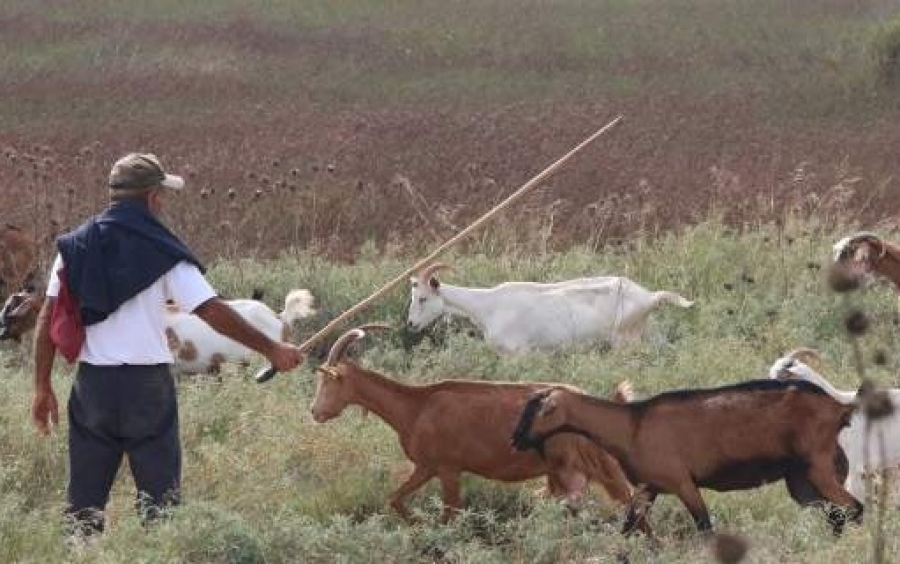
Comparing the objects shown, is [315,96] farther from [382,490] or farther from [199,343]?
[382,490]

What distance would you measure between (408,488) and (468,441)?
363 millimetres

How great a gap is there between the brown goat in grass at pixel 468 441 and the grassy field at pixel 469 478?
14 cm

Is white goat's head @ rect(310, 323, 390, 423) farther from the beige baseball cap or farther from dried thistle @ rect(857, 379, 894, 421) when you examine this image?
dried thistle @ rect(857, 379, 894, 421)

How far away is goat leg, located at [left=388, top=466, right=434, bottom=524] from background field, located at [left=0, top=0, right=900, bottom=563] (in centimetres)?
16

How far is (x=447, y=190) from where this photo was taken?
1952 cm

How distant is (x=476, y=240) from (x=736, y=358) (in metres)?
5.68

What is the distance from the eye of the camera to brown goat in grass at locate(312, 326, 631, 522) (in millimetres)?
8562

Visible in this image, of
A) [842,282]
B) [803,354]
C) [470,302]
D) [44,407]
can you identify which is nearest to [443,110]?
[470,302]

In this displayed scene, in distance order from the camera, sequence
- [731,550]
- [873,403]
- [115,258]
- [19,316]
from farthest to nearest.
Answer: [19,316] < [115,258] < [731,550] < [873,403]

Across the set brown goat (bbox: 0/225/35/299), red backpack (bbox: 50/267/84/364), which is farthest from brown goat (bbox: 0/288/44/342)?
red backpack (bbox: 50/267/84/364)

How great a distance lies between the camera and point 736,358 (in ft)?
35.7

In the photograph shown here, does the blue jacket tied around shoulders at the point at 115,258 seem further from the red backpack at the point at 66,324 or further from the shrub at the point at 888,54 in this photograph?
the shrub at the point at 888,54

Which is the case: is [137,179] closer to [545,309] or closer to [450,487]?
[450,487]

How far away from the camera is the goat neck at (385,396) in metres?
8.92
